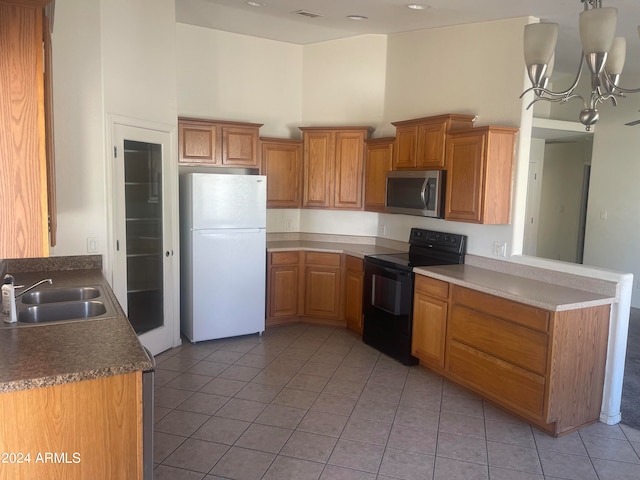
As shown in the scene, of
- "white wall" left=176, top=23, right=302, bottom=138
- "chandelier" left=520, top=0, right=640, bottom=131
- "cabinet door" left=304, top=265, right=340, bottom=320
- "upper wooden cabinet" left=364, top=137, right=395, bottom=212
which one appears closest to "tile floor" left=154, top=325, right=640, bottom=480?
"cabinet door" left=304, top=265, right=340, bottom=320

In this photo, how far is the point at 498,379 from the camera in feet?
10.8

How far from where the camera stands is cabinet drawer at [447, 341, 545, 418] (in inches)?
119

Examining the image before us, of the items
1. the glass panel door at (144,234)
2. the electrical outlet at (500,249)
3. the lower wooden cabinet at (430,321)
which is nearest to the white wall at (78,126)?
the glass panel door at (144,234)

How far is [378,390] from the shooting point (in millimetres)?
3660

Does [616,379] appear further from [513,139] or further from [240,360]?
[240,360]

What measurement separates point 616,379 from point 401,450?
60.9 inches

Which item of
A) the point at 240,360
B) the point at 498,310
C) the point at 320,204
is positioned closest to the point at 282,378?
the point at 240,360

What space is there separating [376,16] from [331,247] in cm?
228

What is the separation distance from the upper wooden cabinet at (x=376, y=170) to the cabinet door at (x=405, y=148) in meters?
0.10

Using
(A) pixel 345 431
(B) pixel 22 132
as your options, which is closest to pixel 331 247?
(A) pixel 345 431

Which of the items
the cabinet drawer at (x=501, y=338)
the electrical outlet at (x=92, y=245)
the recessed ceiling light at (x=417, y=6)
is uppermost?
the recessed ceiling light at (x=417, y=6)

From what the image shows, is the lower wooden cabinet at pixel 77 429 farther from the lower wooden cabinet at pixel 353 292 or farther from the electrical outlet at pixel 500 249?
the lower wooden cabinet at pixel 353 292

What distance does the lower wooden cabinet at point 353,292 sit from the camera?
4828mm

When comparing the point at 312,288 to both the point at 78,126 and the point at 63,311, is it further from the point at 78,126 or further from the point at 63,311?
the point at 63,311
